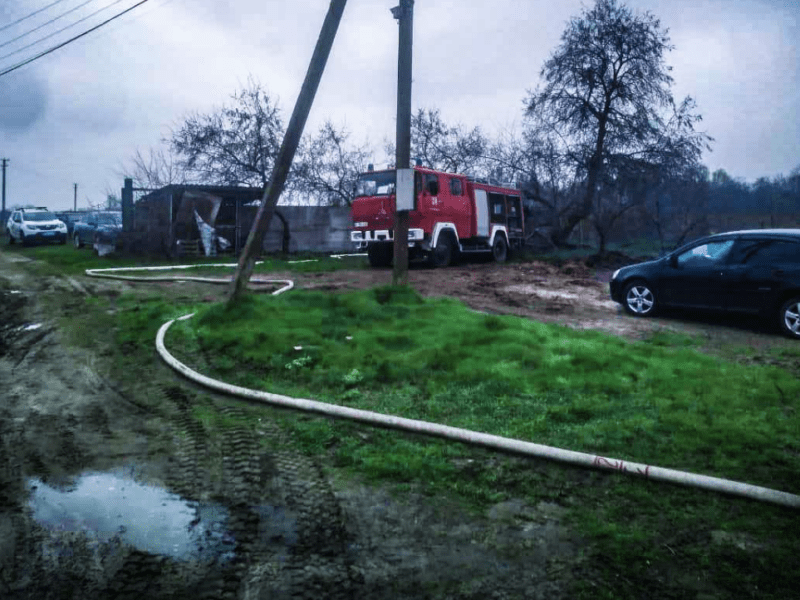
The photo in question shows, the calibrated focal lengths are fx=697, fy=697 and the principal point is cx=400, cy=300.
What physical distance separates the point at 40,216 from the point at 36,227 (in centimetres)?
102

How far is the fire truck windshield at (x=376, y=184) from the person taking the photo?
18.3 m

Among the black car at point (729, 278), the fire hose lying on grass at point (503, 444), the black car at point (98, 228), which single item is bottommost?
the fire hose lying on grass at point (503, 444)

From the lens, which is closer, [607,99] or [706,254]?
[706,254]

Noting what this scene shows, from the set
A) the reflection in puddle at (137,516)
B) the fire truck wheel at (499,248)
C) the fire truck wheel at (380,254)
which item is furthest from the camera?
the fire truck wheel at (499,248)

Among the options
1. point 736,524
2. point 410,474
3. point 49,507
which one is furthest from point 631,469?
point 49,507

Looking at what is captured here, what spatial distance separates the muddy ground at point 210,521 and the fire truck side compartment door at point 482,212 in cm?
1572

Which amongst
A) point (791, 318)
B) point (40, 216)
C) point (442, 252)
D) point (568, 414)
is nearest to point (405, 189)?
point (791, 318)

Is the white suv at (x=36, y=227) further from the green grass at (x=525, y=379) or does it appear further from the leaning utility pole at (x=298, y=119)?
the leaning utility pole at (x=298, y=119)

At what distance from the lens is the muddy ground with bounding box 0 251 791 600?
316 cm

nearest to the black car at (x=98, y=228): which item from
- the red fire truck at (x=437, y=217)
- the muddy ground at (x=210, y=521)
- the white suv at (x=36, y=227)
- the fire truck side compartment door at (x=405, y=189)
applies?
the white suv at (x=36, y=227)

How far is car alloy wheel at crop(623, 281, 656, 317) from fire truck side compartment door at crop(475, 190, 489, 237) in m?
9.90

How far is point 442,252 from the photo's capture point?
20.1 m

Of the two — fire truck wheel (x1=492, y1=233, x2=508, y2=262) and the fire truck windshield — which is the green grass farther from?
fire truck wheel (x1=492, y1=233, x2=508, y2=262)

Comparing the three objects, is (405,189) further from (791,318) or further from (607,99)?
(607,99)
